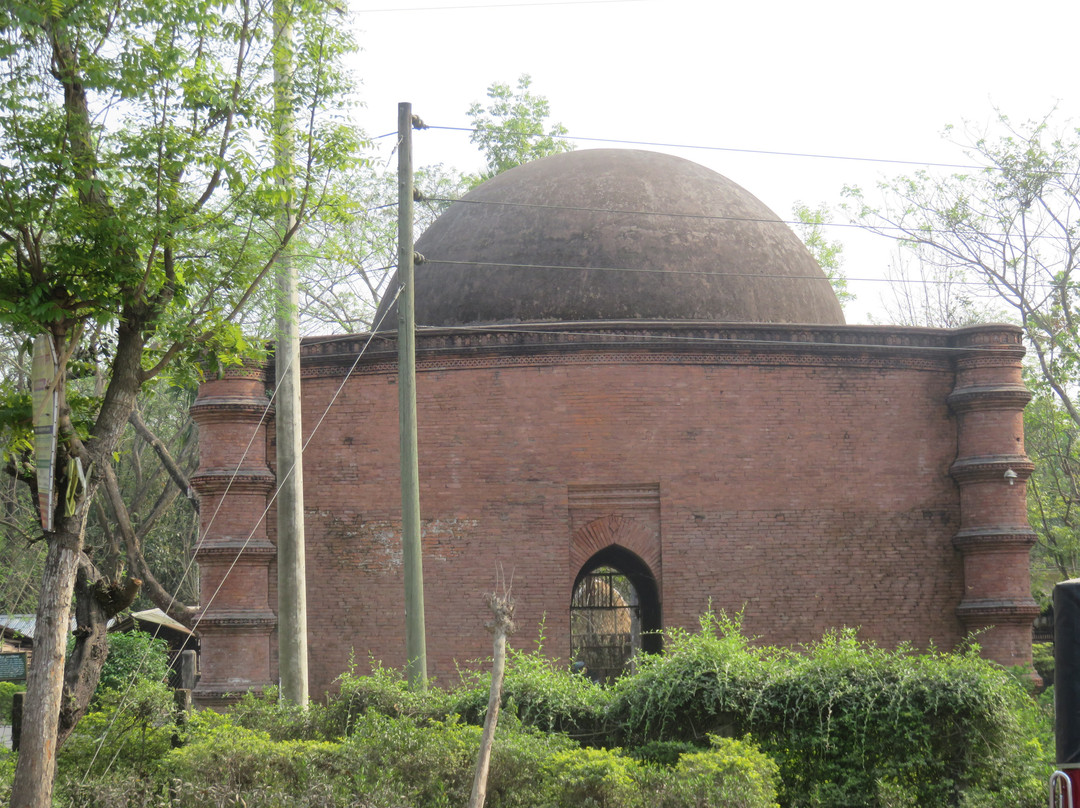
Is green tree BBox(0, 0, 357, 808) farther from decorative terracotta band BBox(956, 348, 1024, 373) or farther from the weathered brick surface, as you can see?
decorative terracotta band BBox(956, 348, 1024, 373)

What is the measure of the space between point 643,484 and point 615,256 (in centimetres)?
291

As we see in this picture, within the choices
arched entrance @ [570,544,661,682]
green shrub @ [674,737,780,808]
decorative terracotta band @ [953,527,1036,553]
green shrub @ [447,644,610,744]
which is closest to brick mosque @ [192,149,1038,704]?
decorative terracotta band @ [953,527,1036,553]

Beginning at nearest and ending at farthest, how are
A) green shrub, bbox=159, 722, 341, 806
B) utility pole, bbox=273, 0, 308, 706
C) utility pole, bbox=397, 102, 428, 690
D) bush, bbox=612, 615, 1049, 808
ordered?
→ green shrub, bbox=159, 722, 341, 806
bush, bbox=612, 615, 1049, 808
utility pole, bbox=397, 102, 428, 690
utility pole, bbox=273, 0, 308, 706

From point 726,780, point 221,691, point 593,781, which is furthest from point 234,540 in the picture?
point 726,780

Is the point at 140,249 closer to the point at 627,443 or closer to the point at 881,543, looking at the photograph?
the point at 627,443

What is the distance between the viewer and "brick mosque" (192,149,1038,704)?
12.0 meters

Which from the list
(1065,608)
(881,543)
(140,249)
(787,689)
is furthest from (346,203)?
(881,543)

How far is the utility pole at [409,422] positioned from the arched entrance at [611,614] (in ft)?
7.85

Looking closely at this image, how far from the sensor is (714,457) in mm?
12180

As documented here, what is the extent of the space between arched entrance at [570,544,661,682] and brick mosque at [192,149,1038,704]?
86cm

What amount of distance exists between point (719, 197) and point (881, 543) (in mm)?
4954

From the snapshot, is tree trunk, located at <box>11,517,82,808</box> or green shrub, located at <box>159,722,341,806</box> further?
green shrub, located at <box>159,722,341,806</box>

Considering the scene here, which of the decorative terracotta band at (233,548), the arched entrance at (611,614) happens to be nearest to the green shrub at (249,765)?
the arched entrance at (611,614)

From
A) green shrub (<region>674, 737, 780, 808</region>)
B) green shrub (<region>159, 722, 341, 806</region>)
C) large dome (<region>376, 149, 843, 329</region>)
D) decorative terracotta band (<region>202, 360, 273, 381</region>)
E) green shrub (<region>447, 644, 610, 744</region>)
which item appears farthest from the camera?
large dome (<region>376, 149, 843, 329</region>)
